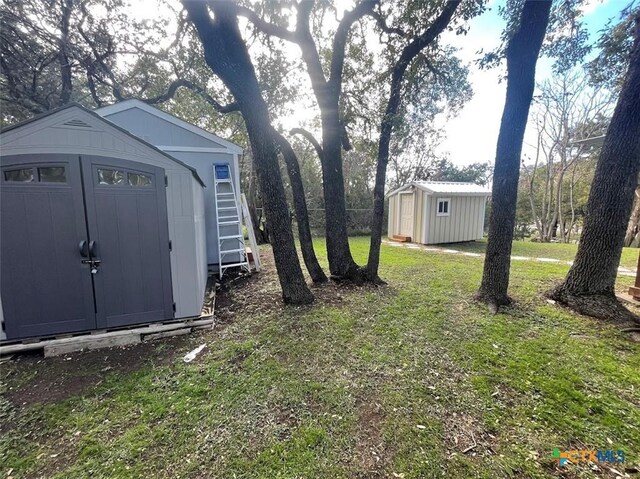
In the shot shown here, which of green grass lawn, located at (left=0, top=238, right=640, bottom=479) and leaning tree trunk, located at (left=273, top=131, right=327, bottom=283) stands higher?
leaning tree trunk, located at (left=273, top=131, right=327, bottom=283)

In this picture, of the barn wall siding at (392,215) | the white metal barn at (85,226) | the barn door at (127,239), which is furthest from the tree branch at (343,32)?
the barn wall siding at (392,215)

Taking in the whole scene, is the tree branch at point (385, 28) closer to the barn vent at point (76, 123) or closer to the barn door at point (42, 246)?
the barn vent at point (76, 123)

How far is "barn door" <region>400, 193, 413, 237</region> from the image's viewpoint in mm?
12164

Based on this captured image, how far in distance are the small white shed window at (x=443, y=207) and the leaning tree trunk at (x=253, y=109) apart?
8762 mm

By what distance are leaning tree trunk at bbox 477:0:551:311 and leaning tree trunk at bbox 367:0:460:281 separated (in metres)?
1.23

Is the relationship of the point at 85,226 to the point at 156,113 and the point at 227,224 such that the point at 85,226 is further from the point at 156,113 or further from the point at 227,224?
the point at 156,113

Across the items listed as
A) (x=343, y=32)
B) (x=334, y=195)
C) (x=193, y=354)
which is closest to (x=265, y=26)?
(x=343, y=32)

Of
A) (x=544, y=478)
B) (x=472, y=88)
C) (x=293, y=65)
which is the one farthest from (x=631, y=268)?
(x=293, y=65)

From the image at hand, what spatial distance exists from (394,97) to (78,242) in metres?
5.23

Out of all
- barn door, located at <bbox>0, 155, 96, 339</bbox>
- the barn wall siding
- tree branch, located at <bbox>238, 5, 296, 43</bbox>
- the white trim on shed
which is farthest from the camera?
the barn wall siding

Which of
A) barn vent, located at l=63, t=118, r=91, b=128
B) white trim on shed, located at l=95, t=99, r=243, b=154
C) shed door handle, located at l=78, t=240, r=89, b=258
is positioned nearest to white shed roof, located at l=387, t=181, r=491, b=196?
white trim on shed, located at l=95, t=99, r=243, b=154

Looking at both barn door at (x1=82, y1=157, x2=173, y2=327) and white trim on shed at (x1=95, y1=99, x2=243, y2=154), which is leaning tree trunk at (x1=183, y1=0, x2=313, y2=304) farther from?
white trim on shed at (x1=95, y1=99, x2=243, y2=154)

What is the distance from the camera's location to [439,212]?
11.3m

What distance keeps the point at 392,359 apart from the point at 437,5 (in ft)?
18.9
